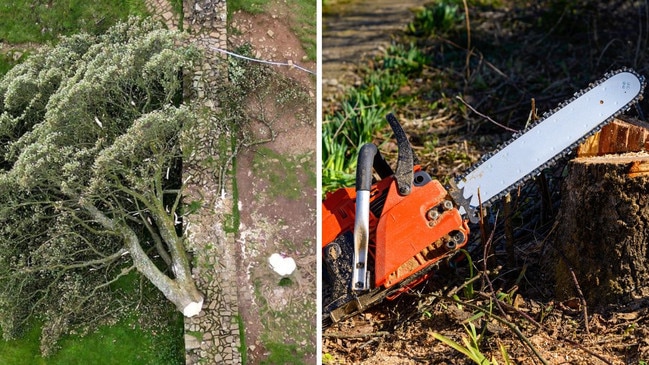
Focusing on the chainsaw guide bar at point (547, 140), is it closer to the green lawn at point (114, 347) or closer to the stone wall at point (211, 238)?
the stone wall at point (211, 238)

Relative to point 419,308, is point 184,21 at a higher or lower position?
higher

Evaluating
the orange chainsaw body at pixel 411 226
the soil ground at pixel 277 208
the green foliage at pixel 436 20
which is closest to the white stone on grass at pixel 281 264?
the soil ground at pixel 277 208

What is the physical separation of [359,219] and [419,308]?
79 centimetres

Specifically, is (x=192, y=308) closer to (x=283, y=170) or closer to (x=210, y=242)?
(x=210, y=242)

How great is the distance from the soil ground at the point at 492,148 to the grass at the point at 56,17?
1799 mm

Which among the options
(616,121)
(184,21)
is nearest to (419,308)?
(616,121)

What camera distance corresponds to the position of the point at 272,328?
11.6ft

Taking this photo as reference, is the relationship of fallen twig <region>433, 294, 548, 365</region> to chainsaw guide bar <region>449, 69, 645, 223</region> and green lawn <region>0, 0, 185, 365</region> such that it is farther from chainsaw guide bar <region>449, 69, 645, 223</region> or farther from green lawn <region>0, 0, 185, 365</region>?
green lawn <region>0, 0, 185, 365</region>

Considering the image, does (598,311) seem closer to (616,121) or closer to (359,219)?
(616,121)

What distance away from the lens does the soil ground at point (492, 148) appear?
11.8 ft

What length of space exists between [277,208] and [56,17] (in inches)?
53.5

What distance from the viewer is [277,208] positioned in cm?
352

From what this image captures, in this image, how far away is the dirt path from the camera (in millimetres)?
6930

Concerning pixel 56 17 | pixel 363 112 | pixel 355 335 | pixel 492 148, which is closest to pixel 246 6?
pixel 56 17
